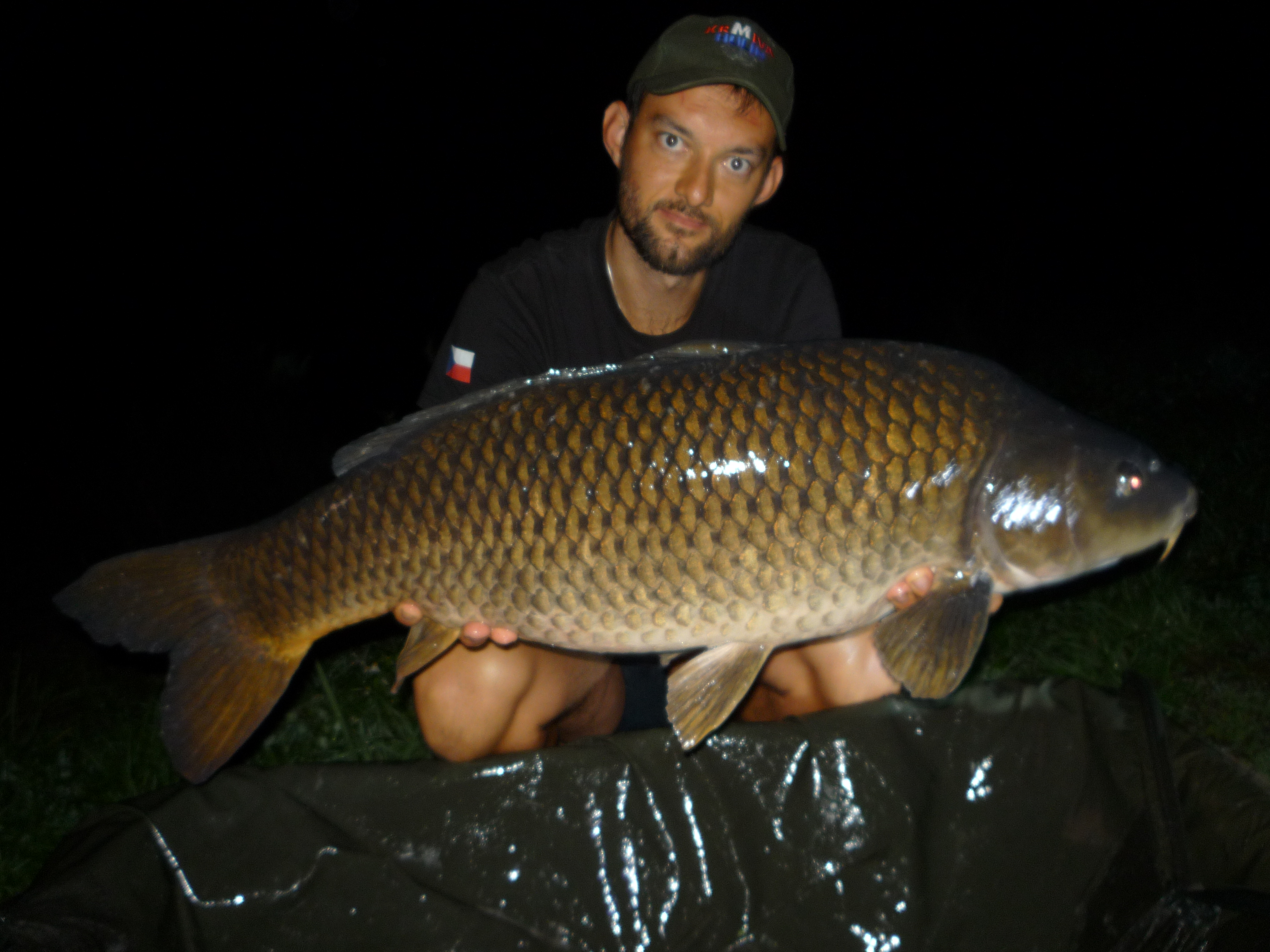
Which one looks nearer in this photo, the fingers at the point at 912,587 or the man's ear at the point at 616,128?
the fingers at the point at 912,587

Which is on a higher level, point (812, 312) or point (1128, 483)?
point (812, 312)

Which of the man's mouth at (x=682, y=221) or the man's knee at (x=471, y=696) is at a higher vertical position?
the man's mouth at (x=682, y=221)

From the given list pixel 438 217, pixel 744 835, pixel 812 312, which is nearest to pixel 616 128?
pixel 812 312

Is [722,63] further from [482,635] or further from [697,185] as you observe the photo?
[482,635]

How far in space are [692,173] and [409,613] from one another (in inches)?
36.6

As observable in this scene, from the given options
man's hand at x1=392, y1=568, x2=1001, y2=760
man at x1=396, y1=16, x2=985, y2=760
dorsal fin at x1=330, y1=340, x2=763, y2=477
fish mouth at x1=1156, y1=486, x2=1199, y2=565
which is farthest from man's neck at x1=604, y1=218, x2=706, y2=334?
fish mouth at x1=1156, y1=486, x2=1199, y2=565

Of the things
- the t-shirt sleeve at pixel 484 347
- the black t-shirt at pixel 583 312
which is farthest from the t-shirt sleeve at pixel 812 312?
the t-shirt sleeve at pixel 484 347

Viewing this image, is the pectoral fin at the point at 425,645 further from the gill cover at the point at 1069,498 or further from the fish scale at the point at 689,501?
the gill cover at the point at 1069,498

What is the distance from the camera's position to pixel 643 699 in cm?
208

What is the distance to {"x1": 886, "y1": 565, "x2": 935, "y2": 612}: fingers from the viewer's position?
1358mm

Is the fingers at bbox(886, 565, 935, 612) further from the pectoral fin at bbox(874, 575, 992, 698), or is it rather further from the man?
the man

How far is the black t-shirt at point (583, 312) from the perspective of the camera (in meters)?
1.85

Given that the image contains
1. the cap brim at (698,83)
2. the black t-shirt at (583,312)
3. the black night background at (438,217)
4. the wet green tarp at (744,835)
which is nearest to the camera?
the wet green tarp at (744,835)

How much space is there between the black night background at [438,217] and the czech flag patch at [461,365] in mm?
1050
